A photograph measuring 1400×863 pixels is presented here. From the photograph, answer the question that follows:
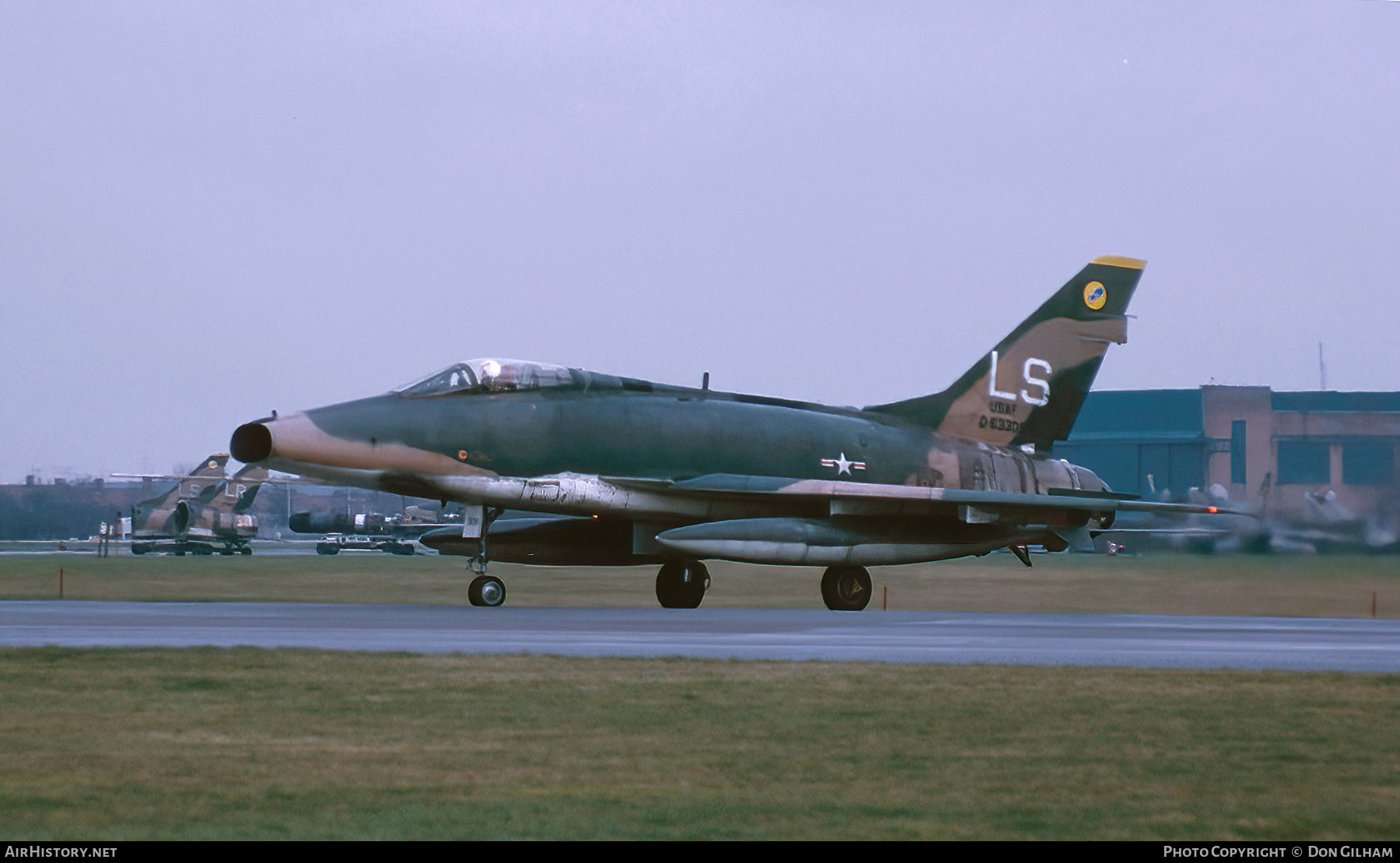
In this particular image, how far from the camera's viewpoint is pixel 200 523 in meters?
64.8

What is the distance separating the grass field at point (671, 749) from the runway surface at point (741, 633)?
129cm

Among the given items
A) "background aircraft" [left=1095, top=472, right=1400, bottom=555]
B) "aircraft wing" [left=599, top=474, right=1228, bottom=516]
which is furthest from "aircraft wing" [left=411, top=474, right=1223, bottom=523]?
"background aircraft" [left=1095, top=472, right=1400, bottom=555]

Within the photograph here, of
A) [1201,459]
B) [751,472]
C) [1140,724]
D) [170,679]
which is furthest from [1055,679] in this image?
[1201,459]

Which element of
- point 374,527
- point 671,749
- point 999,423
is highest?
point 999,423

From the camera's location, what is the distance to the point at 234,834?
17.7 ft

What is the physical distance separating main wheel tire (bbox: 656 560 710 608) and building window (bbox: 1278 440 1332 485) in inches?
452

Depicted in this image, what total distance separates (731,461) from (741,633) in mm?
7211

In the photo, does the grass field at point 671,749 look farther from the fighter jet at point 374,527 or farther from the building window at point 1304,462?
the fighter jet at point 374,527

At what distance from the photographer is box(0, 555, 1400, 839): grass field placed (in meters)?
5.69

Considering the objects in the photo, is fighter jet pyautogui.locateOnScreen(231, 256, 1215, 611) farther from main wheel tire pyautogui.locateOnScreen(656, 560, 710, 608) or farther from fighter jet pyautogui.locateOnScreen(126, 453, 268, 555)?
fighter jet pyautogui.locateOnScreen(126, 453, 268, 555)

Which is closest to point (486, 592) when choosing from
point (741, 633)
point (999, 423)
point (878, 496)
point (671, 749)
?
point (878, 496)

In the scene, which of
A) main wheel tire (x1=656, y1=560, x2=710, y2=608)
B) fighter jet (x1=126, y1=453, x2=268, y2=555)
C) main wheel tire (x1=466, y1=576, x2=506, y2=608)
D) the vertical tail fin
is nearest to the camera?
main wheel tire (x1=466, y1=576, x2=506, y2=608)

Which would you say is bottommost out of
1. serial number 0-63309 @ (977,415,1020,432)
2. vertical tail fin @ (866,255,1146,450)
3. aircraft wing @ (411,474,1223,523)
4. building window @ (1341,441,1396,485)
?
aircraft wing @ (411,474,1223,523)

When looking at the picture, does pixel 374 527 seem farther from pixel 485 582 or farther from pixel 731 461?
pixel 485 582
